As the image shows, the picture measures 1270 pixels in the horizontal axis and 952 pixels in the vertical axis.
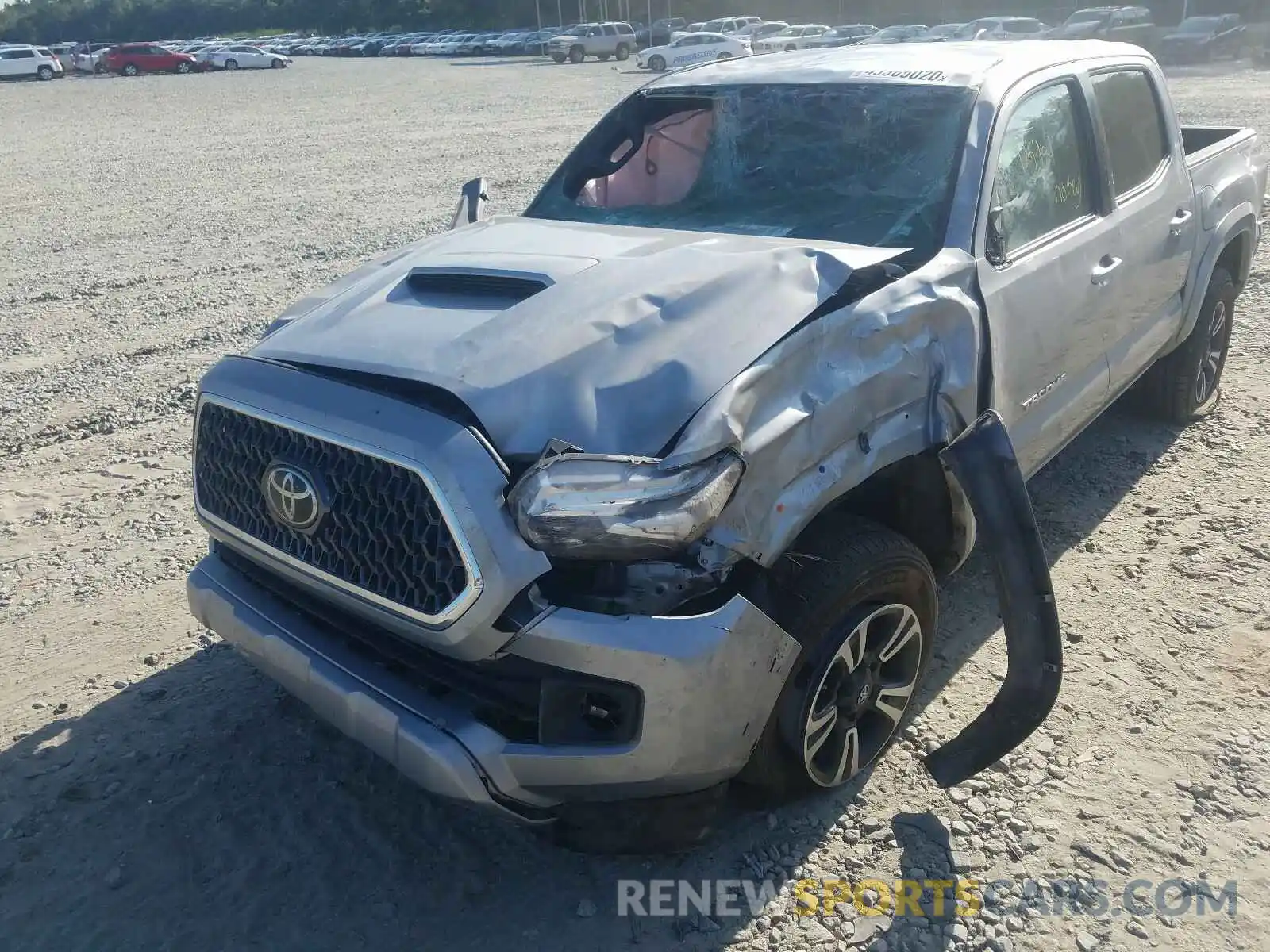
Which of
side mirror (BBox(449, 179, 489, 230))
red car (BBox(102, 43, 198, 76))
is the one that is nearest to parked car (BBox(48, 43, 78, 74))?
red car (BBox(102, 43, 198, 76))

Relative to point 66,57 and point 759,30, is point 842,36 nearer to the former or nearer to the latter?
point 759,30

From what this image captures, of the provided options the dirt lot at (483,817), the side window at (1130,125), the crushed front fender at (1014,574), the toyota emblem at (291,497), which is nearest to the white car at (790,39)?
the side window at (1130,125)

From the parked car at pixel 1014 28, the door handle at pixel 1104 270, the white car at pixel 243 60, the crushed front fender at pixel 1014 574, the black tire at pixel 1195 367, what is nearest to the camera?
the crushed front fender at pixel 1014 574

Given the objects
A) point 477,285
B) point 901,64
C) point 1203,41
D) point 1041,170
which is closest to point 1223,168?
point 1041,170

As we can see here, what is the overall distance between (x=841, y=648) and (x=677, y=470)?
0.73 meters

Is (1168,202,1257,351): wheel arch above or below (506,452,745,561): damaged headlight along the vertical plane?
below

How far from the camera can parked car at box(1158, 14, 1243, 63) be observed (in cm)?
3250

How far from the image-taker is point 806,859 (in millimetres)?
2824

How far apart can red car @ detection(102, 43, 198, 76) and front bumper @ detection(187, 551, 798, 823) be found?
55.2 m

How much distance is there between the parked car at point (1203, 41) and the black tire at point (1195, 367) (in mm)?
32818

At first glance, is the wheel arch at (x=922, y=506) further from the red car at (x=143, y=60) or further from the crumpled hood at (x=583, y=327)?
the red car at (x=143, y=60)

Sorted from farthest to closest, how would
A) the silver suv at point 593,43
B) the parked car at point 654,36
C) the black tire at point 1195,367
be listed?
the parked car at point 654,36, the silver suv at point 593,43, the black tire at point 1195,367

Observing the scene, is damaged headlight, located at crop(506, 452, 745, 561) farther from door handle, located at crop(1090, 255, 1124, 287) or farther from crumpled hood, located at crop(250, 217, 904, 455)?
door handle, located at crop(1090, 255, 1124, 287)

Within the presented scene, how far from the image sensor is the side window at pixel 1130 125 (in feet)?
13.9
